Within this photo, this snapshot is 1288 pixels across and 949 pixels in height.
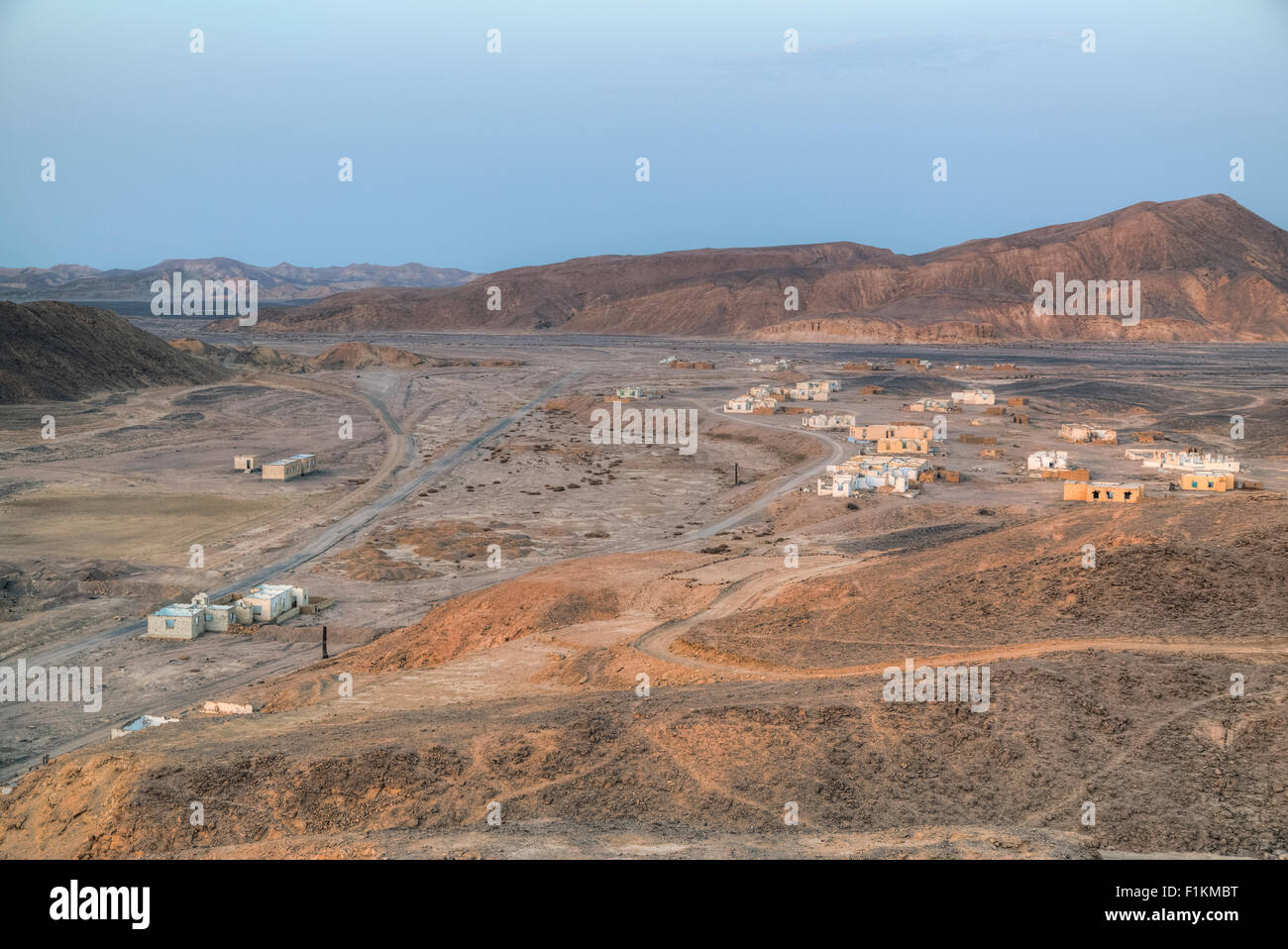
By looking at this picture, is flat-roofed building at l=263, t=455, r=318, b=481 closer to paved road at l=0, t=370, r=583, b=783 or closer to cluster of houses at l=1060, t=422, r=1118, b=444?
paved road at l=0, t=370, r=583, b=783

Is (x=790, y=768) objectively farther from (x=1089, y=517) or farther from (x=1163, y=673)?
(x=1089, y=517)

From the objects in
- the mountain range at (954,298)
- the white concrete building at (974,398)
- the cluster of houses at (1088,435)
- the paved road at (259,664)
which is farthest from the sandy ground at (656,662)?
the mountain range at (954,298)

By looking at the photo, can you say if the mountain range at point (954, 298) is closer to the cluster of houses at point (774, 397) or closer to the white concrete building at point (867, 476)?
the cluster of houses at point (774, 397)

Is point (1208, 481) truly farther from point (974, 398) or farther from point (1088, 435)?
point (974, 398)

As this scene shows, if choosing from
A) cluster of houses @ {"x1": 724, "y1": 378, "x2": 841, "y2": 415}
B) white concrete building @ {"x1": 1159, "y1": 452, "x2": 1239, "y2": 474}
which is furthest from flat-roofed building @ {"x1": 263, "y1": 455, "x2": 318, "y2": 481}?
white concrete building @ {"x1": 1159, "y1": 452, "x2": 1239, "y2": 474}

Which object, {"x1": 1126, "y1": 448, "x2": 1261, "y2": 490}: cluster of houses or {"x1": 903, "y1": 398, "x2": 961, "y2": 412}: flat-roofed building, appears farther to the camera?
{"x1": 903, "y1": 398, "x2": 961, "y2": 412}: flat-roofed building
